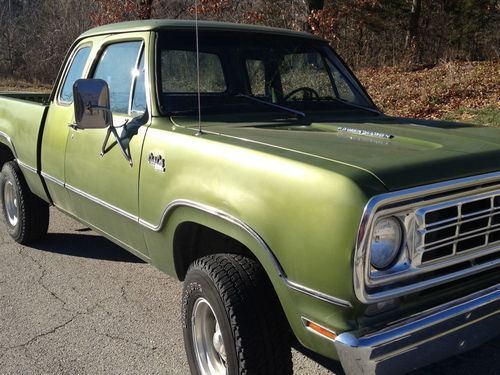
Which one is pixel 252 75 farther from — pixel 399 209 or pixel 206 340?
pixel 399 209

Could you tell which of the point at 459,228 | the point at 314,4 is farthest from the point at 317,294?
the point at 314,4

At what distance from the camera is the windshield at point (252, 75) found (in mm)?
3498

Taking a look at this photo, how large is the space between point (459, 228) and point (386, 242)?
0.38 m

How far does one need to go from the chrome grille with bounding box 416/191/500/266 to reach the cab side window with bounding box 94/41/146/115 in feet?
6.21

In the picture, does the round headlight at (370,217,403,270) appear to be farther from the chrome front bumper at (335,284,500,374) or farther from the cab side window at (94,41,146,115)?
the cab side window at (94,41,146,115)

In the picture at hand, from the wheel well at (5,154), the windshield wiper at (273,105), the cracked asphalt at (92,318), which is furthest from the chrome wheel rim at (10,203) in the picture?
the windshield wiper at (273,105)

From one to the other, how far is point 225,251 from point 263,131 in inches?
26.6

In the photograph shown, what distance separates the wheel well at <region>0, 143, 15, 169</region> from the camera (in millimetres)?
5609

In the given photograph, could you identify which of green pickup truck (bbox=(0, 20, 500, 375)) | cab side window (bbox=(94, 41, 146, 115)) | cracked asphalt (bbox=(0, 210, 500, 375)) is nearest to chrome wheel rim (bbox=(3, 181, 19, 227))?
cracked asphalt (bbox=(0, 210, 500, 375))

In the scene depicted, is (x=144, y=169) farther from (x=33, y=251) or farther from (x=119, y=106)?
(x=33, y=251)

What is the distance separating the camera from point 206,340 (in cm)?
285

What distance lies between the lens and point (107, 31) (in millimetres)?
4008

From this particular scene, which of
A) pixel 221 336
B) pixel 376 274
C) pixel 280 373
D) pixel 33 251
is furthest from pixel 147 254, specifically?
pixel 33 251

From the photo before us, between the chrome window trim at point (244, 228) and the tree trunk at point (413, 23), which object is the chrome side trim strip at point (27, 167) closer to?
the chrome window trim at point (244, 228)
